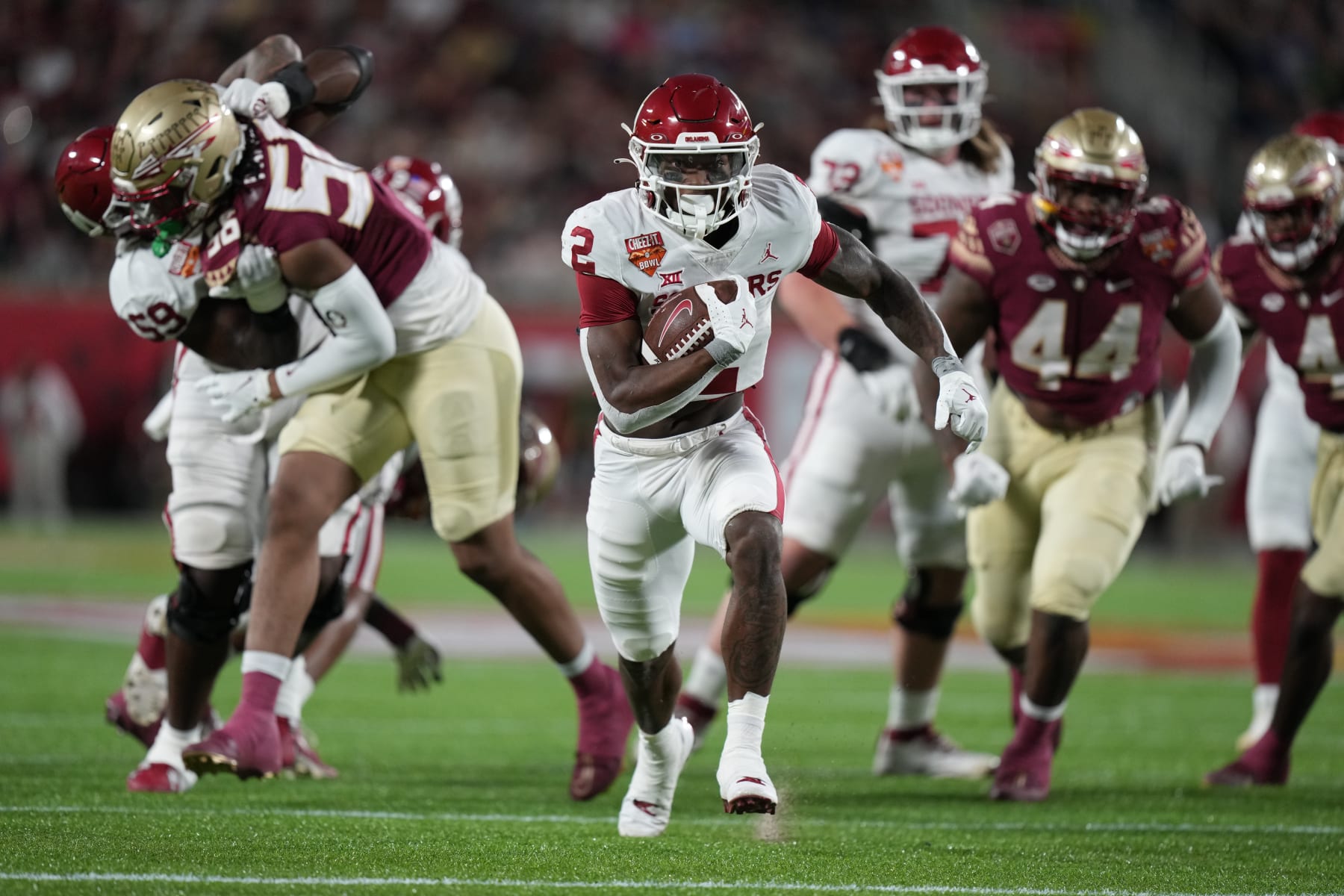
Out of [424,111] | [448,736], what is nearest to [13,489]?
[424,111]

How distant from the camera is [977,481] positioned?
478 centimetres

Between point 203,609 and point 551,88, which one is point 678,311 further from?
point 551,88

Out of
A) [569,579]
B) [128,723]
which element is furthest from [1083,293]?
[569,579]

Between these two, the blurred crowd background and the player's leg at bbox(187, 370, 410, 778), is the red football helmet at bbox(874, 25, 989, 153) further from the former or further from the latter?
the blurred crowd background

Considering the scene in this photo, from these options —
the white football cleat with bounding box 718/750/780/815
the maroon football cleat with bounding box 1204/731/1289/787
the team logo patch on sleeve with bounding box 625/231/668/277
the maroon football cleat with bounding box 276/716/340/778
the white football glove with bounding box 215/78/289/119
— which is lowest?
the maroon football cleat with bounding box 276/716/340/778

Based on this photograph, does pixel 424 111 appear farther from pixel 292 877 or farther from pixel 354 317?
A: pixel 292 877

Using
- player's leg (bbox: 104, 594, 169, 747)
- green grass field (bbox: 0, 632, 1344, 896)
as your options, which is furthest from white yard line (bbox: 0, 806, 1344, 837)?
player's leg (bbox: 104, 594, 169, 747)

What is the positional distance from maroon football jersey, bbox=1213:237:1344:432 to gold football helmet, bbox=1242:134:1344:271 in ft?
0.33

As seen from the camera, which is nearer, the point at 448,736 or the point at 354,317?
the point at 354,317

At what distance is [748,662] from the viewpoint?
12.4 ft

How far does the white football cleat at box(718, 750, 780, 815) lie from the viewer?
3570 mm

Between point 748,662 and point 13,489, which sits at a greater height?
point 748,662

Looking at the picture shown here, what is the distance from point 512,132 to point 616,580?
1319 centimetres

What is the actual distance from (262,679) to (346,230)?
1.18m
